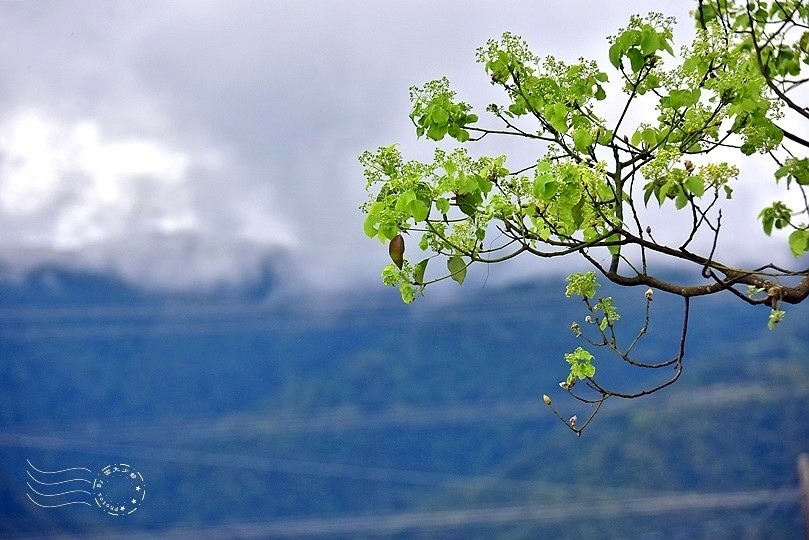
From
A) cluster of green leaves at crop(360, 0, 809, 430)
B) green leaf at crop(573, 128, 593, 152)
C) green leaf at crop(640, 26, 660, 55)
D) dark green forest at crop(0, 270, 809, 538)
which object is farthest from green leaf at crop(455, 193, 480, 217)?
dark green forest at crop(0, 270, 809, 538)

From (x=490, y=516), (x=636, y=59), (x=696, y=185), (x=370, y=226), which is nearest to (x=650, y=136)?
(x=636, y=59)

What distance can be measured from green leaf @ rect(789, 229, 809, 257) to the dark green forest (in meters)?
1.47

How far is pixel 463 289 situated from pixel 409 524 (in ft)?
2.00

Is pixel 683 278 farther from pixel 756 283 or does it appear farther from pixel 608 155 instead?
pixel 756 283

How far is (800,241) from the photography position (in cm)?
78

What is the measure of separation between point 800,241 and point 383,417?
1590mm

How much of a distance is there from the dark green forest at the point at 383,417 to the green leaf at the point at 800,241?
4.84 ft

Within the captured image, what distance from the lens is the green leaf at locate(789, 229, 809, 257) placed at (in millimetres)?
782

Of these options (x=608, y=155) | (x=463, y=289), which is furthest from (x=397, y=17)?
(x=608, y=155)

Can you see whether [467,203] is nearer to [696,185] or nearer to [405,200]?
[405,200]

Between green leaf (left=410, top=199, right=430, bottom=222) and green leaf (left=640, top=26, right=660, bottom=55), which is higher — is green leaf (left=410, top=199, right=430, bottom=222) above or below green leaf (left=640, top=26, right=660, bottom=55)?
below

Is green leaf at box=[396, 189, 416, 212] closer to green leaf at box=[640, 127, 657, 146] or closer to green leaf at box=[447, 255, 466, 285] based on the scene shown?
green leaf at box=[447, 255, 466, 285]

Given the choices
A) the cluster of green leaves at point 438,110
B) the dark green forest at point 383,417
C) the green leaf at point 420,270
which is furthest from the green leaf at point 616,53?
the dark green forest at point 383,417

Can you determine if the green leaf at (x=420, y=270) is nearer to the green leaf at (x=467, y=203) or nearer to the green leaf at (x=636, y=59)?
the green leaf at (x=467, y=203)
